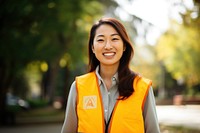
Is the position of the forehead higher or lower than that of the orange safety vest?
higher

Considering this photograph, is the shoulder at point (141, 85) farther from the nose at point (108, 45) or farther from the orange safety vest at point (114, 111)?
the nose at point (108, 45)

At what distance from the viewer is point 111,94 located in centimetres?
258

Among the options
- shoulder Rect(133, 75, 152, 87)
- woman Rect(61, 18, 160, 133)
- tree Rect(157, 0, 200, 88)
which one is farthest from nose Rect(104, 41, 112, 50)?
tree Rect(157, 0, 200, 88)

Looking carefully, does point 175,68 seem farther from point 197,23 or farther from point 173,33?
point 197,23

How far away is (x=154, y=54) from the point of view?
5512cm

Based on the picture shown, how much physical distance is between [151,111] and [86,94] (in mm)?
438

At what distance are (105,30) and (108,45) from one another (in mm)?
112

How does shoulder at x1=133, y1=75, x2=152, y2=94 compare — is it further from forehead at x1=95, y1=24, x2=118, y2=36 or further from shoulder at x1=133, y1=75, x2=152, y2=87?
forehead at x1=95, y1=24, x2=118, y2=36

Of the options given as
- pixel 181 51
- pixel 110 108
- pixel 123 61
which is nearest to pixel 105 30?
pixel 123 61

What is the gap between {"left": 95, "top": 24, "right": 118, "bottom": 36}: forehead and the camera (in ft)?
8.58

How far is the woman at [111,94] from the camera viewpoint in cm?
247

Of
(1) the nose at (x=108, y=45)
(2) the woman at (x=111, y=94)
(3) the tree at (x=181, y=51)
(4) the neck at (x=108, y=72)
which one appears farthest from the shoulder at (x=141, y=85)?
(3) the tree at (x=181, y=51)

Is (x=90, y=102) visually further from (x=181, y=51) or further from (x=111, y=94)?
(x=181, y=51)

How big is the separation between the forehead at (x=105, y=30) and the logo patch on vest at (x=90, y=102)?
1.39ft
